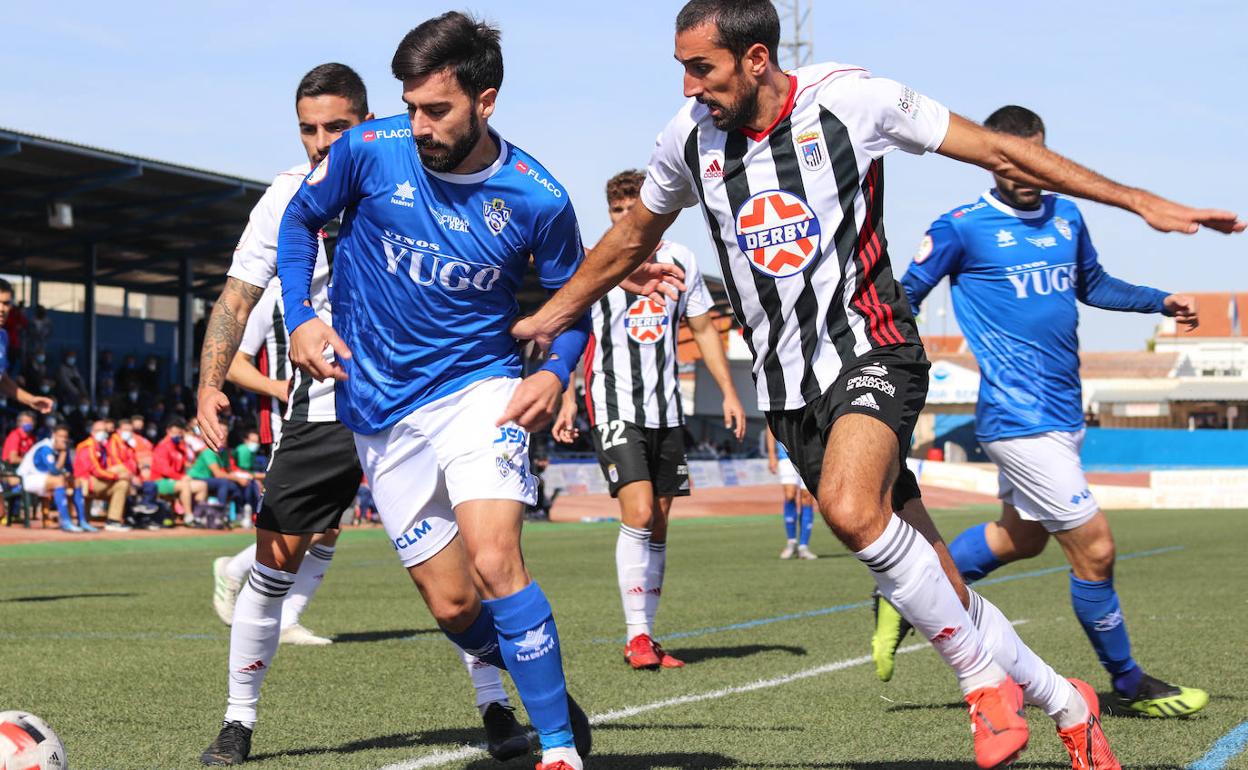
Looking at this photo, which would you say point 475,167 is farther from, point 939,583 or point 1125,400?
point 1125,400

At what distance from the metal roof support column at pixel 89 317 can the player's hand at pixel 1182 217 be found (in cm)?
3352

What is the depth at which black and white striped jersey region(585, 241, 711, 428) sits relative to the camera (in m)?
8.13

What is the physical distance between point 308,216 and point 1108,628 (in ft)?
11.9

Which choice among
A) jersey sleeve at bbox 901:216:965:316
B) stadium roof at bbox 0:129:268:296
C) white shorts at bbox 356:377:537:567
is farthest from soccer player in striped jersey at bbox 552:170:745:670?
stadium roof at bbox 0:129:268:296

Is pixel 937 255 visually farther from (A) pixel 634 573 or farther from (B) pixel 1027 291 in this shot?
(A) pixel 634 573

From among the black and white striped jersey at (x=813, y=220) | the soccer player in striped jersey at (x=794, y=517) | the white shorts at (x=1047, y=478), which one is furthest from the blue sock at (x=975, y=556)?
the soccer player in striped jersey at (x=794, y=517)

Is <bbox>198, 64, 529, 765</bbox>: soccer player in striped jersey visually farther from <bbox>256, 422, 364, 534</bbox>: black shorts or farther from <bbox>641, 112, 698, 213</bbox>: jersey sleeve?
<bbox>641, 112, 698, 213</bbox>: jersey sleeve

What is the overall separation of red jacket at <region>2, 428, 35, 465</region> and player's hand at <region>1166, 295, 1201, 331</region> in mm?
20015

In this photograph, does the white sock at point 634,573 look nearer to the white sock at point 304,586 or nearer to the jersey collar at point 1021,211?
the white sock at point 304,586

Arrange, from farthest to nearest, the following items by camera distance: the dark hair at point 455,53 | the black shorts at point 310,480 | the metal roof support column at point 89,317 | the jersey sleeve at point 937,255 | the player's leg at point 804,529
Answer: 1. the metal roof support column at point 89,317
2. the player's leg at point 804,529
3. the jersey sleeve at point 937,255
4. the black shorts at point 310,480
5. the dark hair at point 455,53

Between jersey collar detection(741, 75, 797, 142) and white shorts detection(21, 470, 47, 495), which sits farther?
white shorts detection(21, 470, 47, 495)

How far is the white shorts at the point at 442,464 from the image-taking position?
4.40 meters

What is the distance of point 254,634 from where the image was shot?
17.3 ft

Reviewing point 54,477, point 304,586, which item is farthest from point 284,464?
point 54,477
